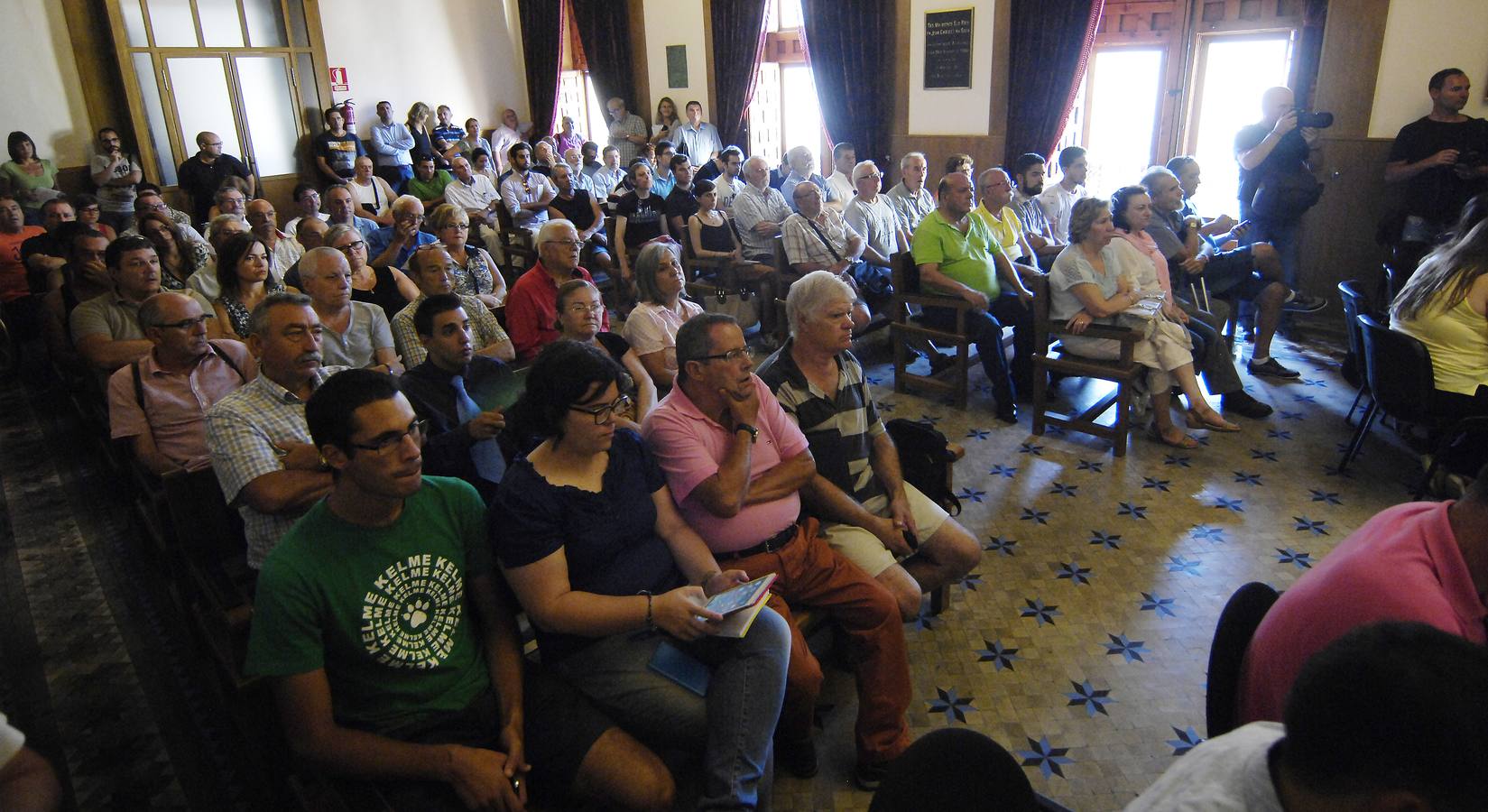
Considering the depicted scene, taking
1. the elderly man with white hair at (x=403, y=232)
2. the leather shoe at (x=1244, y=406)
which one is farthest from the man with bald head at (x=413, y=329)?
the leather shoe at (x=1244, y=406)

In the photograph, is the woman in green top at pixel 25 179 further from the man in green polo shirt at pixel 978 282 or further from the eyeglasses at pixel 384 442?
the eyeglasses at pixel 384 442

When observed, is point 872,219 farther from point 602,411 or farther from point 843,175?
point 602,411

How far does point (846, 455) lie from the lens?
8.12ft

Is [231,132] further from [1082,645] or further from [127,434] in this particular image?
[1082,645]

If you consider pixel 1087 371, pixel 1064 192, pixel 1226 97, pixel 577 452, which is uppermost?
pixel 1226 97

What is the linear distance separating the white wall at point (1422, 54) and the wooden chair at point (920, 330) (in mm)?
3143

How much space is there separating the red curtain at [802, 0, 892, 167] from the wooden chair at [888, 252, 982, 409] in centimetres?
362

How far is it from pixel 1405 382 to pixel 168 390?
4.18 m

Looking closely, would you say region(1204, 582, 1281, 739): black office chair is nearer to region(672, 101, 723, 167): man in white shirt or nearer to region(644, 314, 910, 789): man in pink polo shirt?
region(644, 314, 910, 789): man in pink polo shirt

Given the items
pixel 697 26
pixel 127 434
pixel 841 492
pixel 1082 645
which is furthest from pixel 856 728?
pixel 697 26

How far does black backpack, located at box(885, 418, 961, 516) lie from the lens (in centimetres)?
272

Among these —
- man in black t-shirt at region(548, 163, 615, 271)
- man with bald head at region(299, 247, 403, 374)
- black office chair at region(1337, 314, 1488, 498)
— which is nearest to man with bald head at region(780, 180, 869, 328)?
man in black t-shirt at region(548, 163, 615, 271)

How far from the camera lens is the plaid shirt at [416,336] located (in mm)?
3330

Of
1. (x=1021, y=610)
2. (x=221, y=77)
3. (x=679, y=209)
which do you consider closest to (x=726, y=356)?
(x=1021, y=610)
